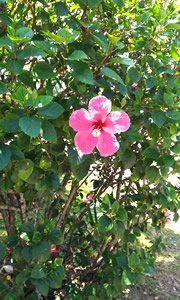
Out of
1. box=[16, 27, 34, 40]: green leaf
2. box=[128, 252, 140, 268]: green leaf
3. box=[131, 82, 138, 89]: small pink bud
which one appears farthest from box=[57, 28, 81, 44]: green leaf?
box=[128, 252, 140, 268]: green leaf

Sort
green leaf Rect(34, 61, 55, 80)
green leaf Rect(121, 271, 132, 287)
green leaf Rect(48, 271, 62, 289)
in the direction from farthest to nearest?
1. green leaf Rect(121, 271, 132, 287)
2. green leaf Rect(48, 271, 62, 289)
3. green leaf Rect(34, 61, 55, 80)

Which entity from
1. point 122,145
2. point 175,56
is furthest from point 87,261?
point 175,56

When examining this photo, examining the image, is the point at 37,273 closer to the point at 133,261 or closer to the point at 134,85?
the point at 133,261

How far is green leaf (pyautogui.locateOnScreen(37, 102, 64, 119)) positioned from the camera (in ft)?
4.20

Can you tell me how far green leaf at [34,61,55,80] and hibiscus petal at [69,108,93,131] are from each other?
0.56ft

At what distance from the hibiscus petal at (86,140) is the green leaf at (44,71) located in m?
0.23

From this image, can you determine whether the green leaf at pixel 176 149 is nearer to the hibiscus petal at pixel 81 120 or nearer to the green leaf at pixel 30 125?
the hibiscus petal at pixel 81 120

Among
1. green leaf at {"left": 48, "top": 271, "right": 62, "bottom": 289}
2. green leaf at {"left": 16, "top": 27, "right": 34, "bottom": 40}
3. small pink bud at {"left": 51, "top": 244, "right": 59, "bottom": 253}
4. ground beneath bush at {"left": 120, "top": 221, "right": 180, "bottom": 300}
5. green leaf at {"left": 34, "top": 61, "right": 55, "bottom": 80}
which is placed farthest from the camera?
ground beneath bush at {"left": 120, "top": 221, "right": 180, "bottom": 300}

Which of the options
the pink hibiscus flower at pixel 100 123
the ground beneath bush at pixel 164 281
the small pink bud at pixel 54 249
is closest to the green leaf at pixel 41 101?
the pink hibiscus flower at pixel 100 123

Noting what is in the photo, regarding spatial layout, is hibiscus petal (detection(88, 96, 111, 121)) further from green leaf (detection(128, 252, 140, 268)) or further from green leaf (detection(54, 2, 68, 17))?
green leaf (detection(128, 252, 140, 268))

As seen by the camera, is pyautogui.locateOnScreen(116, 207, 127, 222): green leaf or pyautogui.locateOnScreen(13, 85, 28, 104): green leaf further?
pyautogui.locateOnScreen(116, 207, 127, 222): green leaf

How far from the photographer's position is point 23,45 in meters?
1.44

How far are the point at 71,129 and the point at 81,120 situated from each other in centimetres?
25

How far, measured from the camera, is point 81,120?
1333 mm
